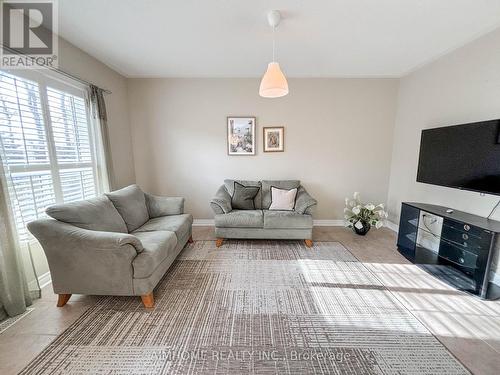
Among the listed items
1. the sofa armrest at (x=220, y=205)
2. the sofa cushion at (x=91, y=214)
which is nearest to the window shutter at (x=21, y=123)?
the sofa cushion at (x=91, y=214)

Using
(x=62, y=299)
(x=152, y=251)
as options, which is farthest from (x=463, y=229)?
(x=62, y=299)

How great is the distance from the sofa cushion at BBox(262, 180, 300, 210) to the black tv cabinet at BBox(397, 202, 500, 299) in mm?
1575

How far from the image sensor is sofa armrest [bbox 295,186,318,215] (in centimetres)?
300

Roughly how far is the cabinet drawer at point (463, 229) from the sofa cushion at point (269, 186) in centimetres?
188

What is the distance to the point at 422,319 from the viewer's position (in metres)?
1.70

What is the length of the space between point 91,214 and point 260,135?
2.66m

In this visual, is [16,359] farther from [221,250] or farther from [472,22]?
[472,22]

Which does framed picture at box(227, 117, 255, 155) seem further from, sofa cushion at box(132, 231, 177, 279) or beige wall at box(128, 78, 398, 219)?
sofa cushion at box(132, 231, 177, 279)

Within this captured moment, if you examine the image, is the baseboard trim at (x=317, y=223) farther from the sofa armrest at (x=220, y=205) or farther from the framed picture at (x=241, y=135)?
the framed picture at (x=241, y=135)

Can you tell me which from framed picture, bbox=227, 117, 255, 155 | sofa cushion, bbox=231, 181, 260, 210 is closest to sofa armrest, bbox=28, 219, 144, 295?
sofa cushion, bbox=231, 181, 260, 210

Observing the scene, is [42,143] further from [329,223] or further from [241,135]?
[329,223]

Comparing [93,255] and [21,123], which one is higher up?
[21,123]

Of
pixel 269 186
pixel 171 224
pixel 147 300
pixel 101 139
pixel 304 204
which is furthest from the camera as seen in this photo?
pixel 269 186

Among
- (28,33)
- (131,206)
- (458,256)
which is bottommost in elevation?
(458,256)
